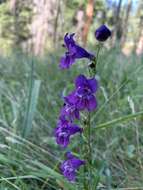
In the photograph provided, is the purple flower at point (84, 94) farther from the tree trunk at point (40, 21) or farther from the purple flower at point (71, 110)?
the tree trunk at point (40, 21)

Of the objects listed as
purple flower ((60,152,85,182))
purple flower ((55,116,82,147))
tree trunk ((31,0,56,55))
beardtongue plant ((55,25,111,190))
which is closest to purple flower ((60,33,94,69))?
beardtongue plant ((55,25,111,190))

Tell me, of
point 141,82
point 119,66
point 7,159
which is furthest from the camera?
point 119,66

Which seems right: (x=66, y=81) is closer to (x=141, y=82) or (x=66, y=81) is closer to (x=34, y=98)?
(x=141, y=82)

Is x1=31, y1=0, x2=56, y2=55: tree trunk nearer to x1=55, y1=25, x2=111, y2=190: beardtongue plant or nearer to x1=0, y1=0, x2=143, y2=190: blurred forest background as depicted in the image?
x1=0, y1=0, x2=143, y2=190: blurred forest background

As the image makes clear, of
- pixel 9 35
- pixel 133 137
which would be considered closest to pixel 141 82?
pixel 133 137

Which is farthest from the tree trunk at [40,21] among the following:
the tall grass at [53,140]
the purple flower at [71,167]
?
the purple flower at [71,167]

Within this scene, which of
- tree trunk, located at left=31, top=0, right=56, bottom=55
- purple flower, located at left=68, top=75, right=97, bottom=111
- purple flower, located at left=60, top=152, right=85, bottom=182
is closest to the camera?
purple flower, located at left=68, top=75, right=97, bottom=111

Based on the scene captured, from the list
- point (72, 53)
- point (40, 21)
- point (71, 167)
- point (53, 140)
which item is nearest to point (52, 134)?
point (53, 140)
